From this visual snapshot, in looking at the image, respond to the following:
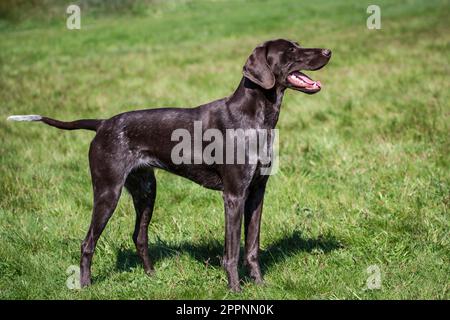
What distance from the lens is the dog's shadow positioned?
549 centimetres

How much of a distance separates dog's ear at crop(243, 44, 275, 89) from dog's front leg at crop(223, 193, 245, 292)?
87 cm

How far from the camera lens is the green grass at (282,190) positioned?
200 inches

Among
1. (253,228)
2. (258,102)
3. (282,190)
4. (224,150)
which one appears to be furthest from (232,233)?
(282,190)

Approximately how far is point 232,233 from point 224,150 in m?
0.63

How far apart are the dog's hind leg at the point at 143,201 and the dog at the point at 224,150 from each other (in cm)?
12

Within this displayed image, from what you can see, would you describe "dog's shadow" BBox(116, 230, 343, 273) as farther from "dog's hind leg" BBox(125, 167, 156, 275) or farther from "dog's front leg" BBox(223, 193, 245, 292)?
"dog's front leg" BBox(223, 193, 245, 292)

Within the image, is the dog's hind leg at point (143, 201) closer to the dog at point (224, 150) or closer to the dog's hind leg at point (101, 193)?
the dog at point (224, 150)

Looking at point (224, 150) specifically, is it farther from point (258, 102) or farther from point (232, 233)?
point (232, 233)

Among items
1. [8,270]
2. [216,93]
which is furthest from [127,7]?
[8,270]

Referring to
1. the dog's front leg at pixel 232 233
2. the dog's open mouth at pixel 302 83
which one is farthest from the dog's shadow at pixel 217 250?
the dog's open mouth at pixel 302 83

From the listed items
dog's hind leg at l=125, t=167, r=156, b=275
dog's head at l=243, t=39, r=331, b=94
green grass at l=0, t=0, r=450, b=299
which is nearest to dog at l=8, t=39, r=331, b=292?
dog's head at l=243, t=39, r=331, b=94

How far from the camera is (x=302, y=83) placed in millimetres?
4840
